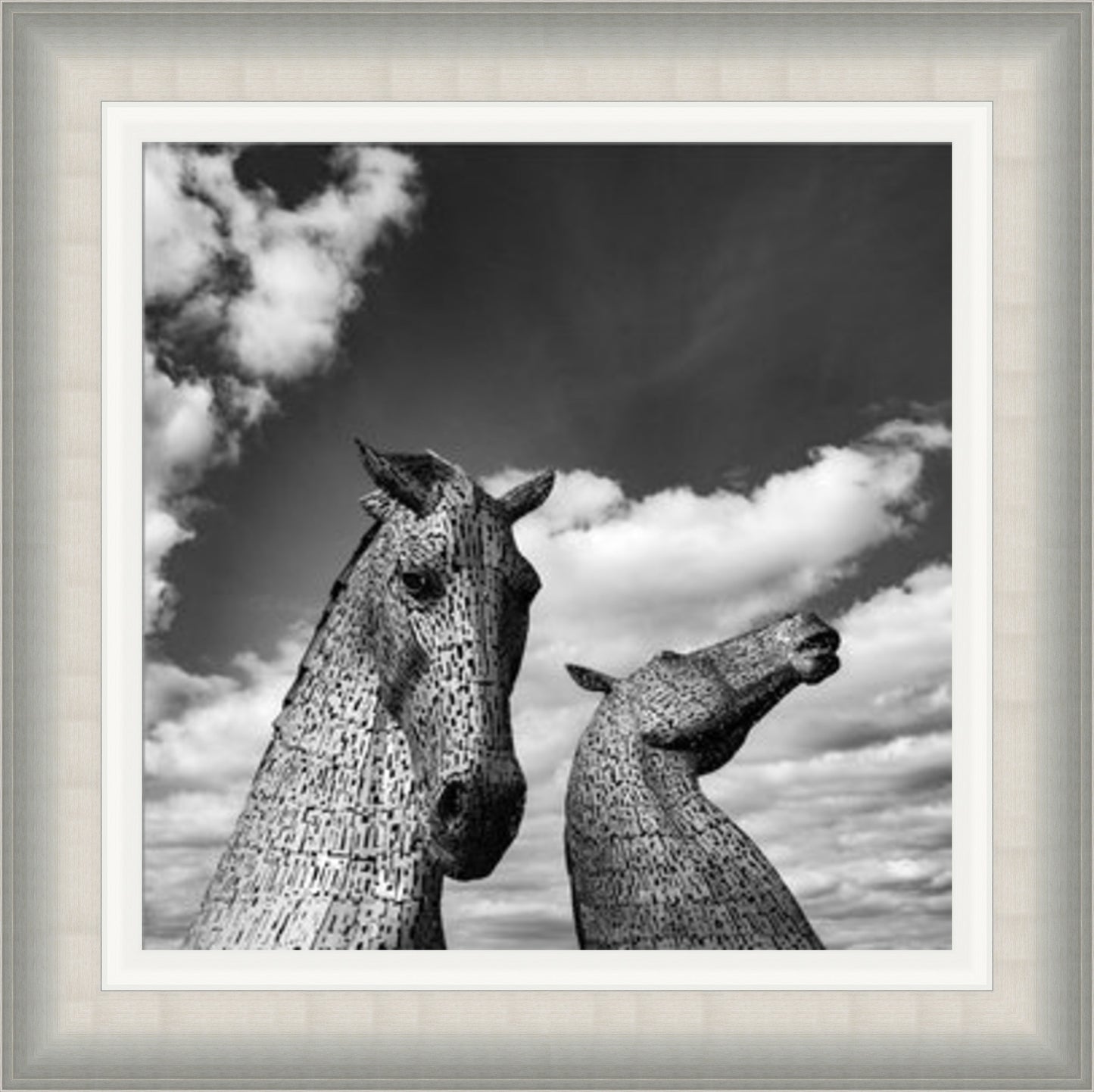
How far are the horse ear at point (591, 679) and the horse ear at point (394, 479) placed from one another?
5.83ft

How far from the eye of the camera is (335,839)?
2.85m

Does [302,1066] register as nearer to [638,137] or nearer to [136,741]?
[136,741]

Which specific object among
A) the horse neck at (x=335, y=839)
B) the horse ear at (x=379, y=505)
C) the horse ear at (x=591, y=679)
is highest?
the horse ear at (x=379, y=505)

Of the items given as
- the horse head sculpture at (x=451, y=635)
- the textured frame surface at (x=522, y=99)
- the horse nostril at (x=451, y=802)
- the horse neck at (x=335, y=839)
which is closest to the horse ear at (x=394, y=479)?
the horse head sculpture at (x=451, y=635)

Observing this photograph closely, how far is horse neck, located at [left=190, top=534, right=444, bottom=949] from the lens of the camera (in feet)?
9.22

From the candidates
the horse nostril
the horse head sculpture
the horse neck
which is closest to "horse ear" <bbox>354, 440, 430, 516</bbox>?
the horse head sculpture

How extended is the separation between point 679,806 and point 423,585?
1.70 m

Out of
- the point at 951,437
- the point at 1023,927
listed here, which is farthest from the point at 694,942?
the point at 951,437

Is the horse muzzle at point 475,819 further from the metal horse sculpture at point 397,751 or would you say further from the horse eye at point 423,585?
the horse eye at point 423,585

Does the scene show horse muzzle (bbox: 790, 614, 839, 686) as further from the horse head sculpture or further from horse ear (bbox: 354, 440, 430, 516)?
horse ear (bbox: 354, 440, 430, 516)

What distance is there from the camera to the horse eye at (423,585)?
2.86m

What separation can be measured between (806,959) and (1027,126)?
214cm

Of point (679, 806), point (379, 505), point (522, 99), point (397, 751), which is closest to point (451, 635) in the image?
point (397, 751)

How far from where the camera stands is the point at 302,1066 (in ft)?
10.9
